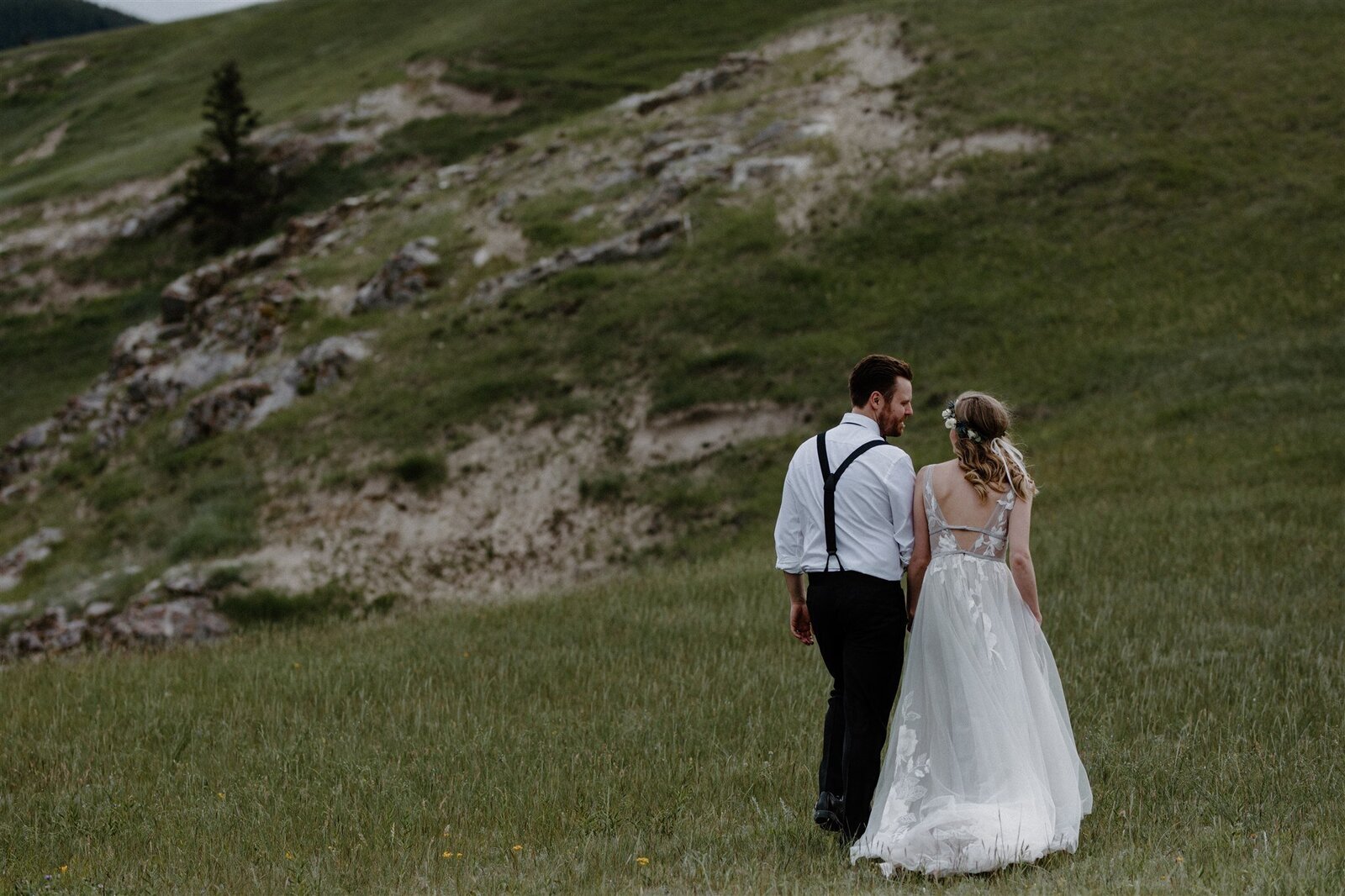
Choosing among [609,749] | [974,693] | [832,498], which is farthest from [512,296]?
[974,693]

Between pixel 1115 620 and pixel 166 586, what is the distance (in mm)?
16676

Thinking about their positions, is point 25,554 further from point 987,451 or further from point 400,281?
point 987,451

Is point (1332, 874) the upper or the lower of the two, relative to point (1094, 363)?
upper

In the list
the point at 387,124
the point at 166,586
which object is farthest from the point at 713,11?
the point at 166,586

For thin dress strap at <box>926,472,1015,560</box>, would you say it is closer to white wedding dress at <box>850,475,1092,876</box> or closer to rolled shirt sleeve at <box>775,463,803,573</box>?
white wedding dress at <box>850,475,1092,876</box>

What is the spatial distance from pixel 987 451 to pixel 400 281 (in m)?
27.9

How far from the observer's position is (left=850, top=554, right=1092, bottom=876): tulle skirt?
5.73 metres

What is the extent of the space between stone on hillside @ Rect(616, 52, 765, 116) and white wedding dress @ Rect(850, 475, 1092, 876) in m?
35.7

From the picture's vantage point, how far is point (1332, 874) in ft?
15.9

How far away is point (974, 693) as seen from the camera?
5926 millimetres

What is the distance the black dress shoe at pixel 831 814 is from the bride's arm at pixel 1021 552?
4.88ft

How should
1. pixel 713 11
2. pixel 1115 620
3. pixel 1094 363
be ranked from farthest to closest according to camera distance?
pixel 713 11, pixel 1094 363, pixel 1115 620

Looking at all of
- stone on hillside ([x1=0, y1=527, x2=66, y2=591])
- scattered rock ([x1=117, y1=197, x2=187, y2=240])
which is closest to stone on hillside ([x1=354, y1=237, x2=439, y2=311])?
stone on hillside ([x1=0, y1=527, x2=66, y2=591])

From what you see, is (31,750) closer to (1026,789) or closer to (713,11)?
(1026,789)
